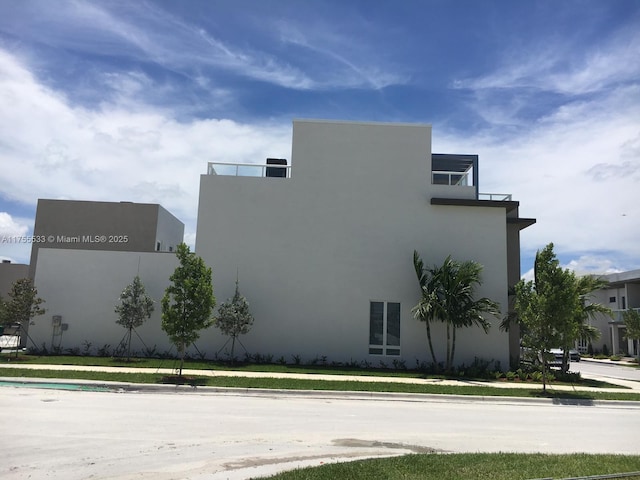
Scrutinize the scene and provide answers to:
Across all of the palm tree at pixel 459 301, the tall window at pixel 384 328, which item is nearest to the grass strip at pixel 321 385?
the palm tree at pixel 459 301

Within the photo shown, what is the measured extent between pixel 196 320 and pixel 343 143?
35.3 ft

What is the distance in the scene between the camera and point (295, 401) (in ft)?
47.6

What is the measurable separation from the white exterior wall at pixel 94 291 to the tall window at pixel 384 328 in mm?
8994

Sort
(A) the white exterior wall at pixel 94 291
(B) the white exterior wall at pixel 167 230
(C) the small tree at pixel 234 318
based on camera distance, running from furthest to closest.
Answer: (B) the white exterior wall at pixel 167 230, (A) the white exterior wall at pixel 94 291, (C) the small tree at pixel 234 318

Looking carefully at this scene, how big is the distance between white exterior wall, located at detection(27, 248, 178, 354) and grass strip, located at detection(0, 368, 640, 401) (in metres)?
5.79

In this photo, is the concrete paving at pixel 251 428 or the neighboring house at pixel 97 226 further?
the neighboring house at pixel 97 226

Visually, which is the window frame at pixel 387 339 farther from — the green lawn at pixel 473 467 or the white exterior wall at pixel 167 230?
the white exterior wall at pixel 167 230

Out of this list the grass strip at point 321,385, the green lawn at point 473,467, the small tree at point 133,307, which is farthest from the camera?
the small tree at point 133,307

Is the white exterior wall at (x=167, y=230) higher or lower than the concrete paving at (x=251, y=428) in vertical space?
higher

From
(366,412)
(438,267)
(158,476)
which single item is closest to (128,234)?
(438,267)

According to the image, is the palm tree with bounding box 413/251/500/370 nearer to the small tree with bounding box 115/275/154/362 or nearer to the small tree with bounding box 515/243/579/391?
the small tree with bounding box 515/243/579/391

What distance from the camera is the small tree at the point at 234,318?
2183cm

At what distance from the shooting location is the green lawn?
6.82 meters

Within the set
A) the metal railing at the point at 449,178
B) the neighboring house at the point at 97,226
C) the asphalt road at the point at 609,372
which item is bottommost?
the asphalt road at the point at 609,372
